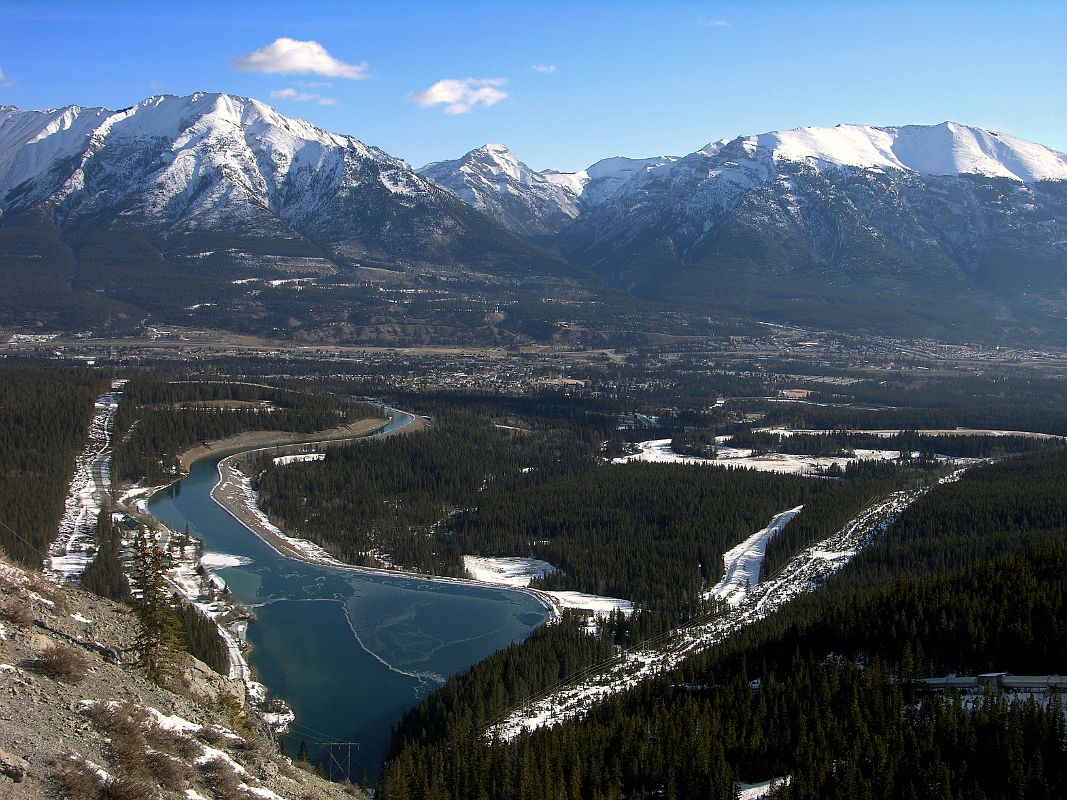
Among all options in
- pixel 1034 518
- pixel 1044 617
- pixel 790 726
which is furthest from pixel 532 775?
pixel 1034 518

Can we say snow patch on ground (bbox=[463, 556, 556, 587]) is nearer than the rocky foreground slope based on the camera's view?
No

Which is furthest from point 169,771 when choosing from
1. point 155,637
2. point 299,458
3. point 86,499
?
point 299,458

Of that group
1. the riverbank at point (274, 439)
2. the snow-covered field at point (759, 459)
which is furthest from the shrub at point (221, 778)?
the riverbank at point (274, 439)

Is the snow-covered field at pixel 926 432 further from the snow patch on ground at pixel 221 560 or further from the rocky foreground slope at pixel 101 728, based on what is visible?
the rocky foreground slope at pixel 101 728

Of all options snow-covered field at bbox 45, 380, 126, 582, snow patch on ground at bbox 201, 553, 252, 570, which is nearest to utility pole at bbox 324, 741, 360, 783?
snow-covered field at bbox 45, 380, 126, 582

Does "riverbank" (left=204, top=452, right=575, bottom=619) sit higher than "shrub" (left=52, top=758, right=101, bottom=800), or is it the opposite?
"shrub" (left=52, top=758, right=101, bottom=800)

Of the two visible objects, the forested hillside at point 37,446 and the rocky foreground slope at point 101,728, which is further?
the forested hillside at point 37,446

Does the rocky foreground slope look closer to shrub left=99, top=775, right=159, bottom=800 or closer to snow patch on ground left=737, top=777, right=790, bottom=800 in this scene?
shrub left=99, top=775, right=159, bottom=800

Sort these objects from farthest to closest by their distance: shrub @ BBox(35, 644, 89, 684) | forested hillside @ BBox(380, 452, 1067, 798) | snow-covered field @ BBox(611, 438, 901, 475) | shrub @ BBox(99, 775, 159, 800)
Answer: snow-covered field @ BBox(611, 438, 901, 475) → forested hillside @ BBox(380, 452, 1067, 798) → shrub @ BBox(35, 644, 89, 684) → shrub @ BBox(99, 775, 159, 800)
